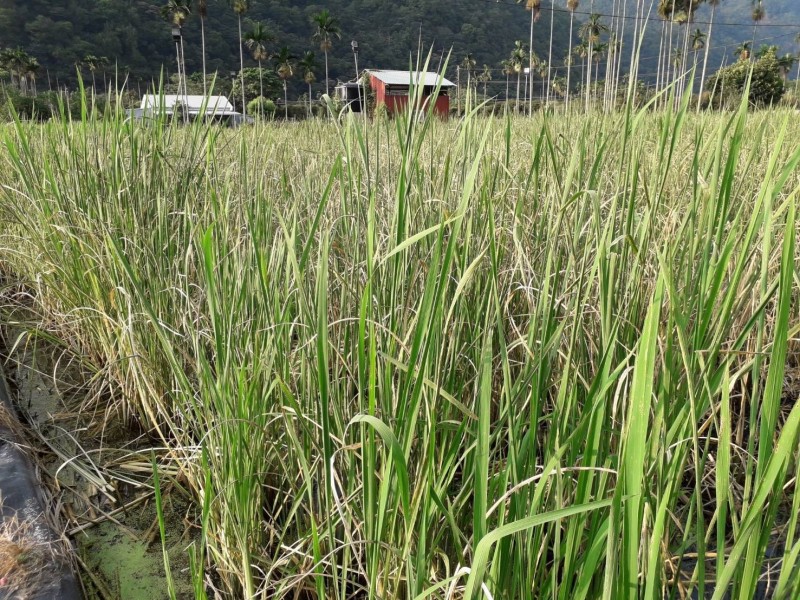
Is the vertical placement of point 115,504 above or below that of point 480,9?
below

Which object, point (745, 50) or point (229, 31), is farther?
point (229, 31)

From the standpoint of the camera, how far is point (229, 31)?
3731cm

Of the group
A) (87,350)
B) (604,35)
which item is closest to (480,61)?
(604,35)

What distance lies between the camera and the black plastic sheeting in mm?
940

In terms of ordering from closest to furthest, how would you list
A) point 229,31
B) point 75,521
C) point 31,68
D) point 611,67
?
1. point 75,521
2. point 611,67
3. point 31,68
4. point 229,31

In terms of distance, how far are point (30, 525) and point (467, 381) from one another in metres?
0.85

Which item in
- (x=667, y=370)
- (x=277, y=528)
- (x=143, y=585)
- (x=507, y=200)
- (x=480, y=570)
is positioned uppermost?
(x=507, y=200)

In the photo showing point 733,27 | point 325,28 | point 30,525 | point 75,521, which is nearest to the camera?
point 30,525

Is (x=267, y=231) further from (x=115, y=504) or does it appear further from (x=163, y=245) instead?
(x=115, y=504)

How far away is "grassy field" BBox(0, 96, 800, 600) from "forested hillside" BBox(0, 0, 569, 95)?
29795 mm

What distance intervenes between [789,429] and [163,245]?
4.68 ft

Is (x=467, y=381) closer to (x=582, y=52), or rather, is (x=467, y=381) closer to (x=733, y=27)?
(x=582, y=52)

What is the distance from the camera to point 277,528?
107cm

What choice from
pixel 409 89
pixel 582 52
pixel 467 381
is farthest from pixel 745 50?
pixel 467 381
